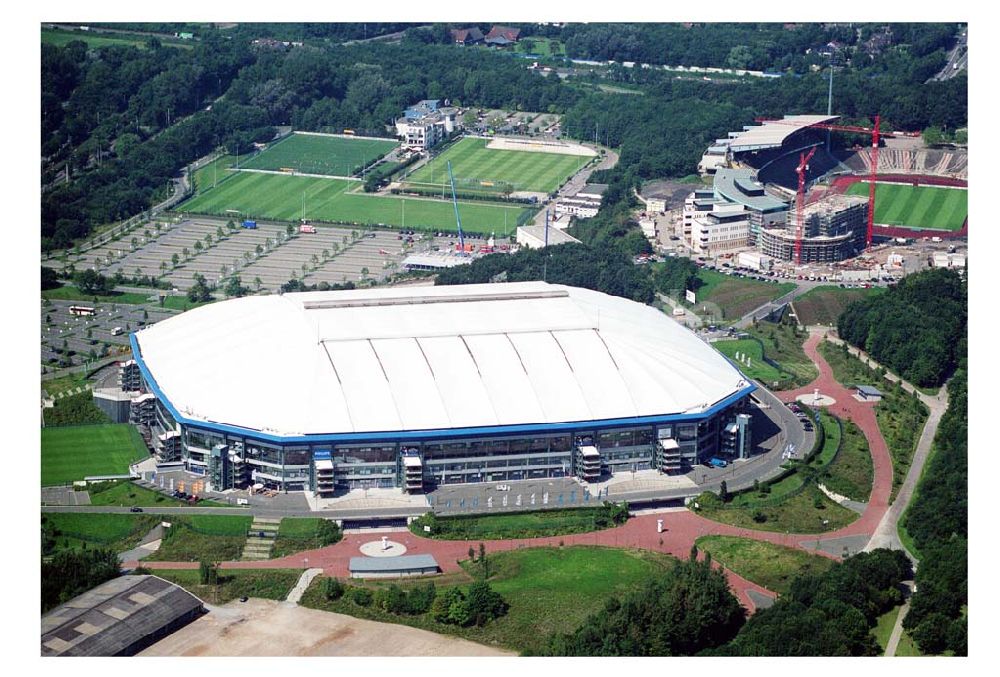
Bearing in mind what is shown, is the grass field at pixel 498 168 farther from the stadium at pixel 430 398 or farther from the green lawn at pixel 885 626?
the green lawn at pixel 885 626

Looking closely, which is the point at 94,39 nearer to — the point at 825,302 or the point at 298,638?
the point at 825,302

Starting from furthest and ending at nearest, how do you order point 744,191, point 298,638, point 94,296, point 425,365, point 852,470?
point 744,191, point 94,296, point 852,470, point 425,365, point 298,638

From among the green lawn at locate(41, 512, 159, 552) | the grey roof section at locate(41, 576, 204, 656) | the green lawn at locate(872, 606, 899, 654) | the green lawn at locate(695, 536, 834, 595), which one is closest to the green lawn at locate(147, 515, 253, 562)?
the green lawn at locate(41, 512, 159, 552)

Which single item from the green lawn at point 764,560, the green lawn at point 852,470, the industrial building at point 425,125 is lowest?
the green lawn at point 764,560

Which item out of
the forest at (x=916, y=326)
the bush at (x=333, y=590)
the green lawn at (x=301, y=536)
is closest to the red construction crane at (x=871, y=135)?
the forest at (x=916, y=326)

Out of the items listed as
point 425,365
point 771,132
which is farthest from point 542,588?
point 771,132

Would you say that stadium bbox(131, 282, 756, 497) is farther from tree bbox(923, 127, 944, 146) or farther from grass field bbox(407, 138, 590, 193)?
tree bbox(923, 127, 944, 146)

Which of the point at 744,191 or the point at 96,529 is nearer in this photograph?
the point at 96,529
